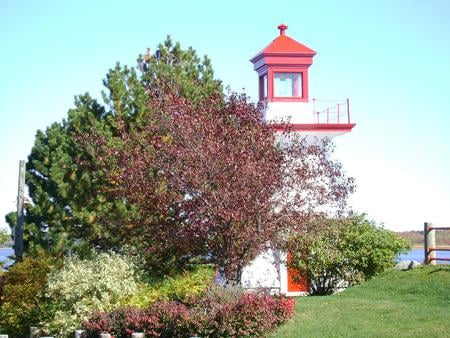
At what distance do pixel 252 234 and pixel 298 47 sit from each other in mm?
10921

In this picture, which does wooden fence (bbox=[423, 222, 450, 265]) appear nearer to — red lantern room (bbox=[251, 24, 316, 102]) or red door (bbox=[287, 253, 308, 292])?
red door (bbox=[287, 253, 308, 292])

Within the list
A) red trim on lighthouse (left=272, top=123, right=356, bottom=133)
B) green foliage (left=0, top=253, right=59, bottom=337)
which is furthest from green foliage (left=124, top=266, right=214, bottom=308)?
red trim on lighthouse (left=272, top=123, right=356, bottom=133)

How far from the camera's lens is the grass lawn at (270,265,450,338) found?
1705 cm

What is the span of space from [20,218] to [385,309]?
11.7 m

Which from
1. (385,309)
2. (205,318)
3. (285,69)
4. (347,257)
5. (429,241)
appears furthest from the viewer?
(285,69)

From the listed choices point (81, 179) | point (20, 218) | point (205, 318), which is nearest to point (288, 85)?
point (81, 179)

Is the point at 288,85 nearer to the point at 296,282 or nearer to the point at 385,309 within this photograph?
the point at 296,282

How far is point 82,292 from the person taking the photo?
20531 millimetres

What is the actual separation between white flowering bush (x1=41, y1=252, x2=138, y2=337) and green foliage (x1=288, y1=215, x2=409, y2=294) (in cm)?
693

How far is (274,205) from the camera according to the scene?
2080cm

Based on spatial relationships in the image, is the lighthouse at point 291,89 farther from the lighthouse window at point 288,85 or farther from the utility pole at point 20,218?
the utility pole at point 20,218

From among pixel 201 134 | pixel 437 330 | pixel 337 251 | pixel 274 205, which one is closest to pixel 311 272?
pixel 337 251

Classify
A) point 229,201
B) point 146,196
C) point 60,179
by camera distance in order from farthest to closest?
point 60,179
point 146,196
point 229,201

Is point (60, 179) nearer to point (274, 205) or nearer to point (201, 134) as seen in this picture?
point (201, 134)
